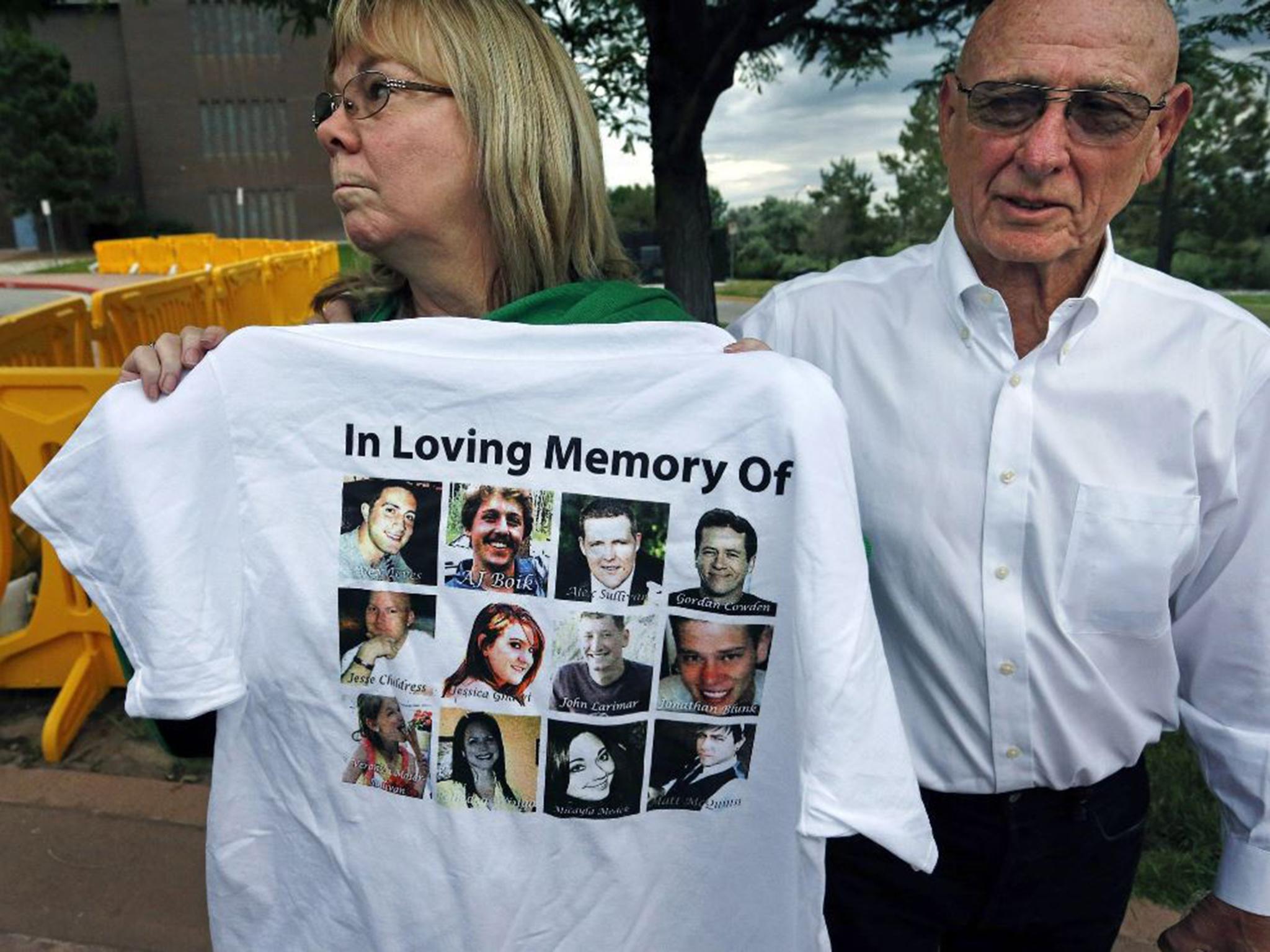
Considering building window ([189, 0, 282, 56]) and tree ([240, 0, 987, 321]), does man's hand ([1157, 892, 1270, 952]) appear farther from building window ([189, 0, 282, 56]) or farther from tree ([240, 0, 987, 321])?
building window ([189, 0, 282, 56])

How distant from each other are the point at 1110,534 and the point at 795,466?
2.01 feet

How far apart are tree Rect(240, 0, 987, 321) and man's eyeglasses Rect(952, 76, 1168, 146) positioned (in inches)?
153

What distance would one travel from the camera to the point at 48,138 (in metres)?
47.2

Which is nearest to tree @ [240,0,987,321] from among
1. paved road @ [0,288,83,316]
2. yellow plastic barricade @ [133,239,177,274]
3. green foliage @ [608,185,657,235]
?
green foliage @ [608,185,657,235]

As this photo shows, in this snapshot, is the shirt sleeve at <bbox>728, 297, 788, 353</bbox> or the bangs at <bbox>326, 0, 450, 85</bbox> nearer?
the bangs at <bbox>326, 0, 450, 85</bbox>

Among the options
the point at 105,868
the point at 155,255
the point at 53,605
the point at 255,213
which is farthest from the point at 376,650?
the point at 255,213

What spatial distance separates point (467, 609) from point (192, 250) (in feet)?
99.4

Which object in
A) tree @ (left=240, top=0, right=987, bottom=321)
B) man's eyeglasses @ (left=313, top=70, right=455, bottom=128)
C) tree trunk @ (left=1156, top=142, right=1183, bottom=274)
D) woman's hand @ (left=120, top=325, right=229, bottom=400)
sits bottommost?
woman's hand @ (left=120, top=325, right=229, bottom=400)

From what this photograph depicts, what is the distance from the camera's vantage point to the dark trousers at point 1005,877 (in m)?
1.75

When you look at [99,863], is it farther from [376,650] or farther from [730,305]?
[730,305]

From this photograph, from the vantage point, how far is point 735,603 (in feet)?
4.73

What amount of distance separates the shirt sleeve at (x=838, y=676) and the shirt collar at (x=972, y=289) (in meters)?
0.47

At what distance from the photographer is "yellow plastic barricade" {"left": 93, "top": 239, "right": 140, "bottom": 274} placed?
31.4m

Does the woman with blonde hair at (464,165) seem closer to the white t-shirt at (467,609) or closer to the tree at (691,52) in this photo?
the white t-shirt at (467,609)
